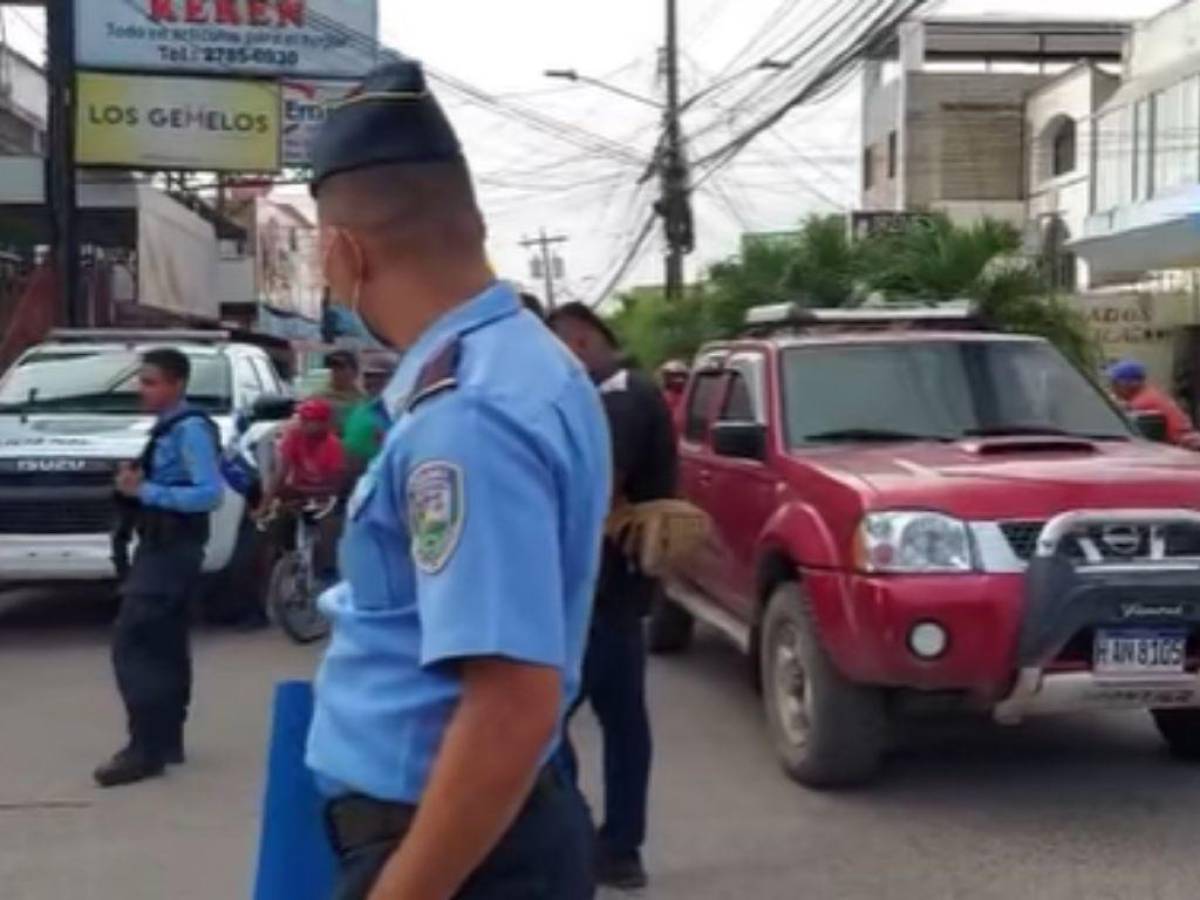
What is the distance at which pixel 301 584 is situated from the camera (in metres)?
10.8

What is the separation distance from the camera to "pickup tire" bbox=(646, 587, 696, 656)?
1028cm

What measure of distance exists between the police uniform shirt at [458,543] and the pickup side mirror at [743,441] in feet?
18.0

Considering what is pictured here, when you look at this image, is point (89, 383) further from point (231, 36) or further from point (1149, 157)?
point (1149, 157)

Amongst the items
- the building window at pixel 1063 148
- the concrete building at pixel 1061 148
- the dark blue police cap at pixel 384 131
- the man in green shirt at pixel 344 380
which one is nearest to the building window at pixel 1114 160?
the concrete building at pixel 1061 148

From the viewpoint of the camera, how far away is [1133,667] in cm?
643

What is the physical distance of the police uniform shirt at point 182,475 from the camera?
733 cm

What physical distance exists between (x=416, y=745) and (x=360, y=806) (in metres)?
0.13

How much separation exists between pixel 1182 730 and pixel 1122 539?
4.62 ft

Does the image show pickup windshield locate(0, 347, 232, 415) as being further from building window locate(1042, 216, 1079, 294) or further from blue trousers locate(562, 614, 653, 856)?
building window locate(1042, 216, 1079, 294)

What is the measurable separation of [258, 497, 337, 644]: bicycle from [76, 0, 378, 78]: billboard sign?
48.2 ft

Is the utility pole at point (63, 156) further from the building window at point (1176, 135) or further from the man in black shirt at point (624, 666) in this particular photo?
the building window at point (1176, 135)

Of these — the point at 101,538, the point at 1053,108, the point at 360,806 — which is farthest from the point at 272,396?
the point at 1053,108

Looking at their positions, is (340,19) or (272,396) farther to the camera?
(340,19)

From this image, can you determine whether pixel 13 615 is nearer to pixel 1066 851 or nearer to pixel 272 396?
pixel 272 396
